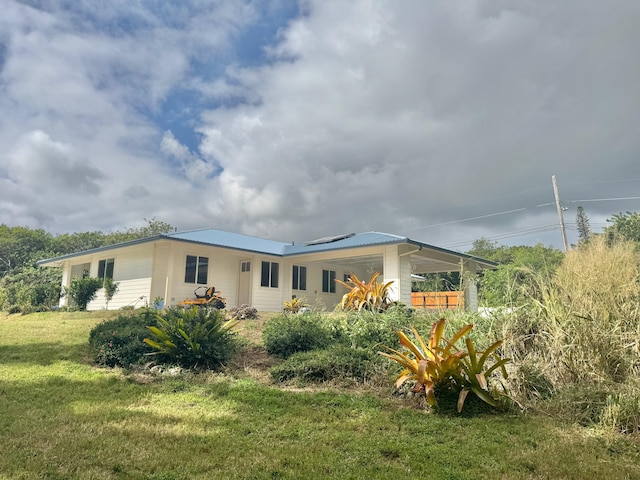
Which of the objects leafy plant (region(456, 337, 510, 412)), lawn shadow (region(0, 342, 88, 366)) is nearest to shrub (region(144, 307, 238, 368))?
lawn shadow (region(0, 342, 88, 366))

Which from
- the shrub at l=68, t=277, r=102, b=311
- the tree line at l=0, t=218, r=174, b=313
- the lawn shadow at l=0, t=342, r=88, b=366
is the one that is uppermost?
the tree line at l=0, t=218, r=174, b=313

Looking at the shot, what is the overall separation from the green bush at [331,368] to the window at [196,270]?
11509mm

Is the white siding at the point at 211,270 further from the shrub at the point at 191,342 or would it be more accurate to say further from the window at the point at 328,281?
the shrub at the point at 191,342

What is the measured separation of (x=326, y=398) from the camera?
5199 millimetres

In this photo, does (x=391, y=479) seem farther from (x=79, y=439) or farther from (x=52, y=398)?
(x=52, y=398)

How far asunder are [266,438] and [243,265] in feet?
50.1

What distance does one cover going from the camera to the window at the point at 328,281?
21.6m

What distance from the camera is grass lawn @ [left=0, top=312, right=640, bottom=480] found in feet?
10.5

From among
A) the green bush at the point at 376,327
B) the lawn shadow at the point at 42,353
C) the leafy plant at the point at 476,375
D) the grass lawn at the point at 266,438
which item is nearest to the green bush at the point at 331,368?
the grass lawn at the point at 266,438

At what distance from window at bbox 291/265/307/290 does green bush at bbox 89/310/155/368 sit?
38.0ft

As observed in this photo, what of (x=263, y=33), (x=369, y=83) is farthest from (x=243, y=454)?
(x=369, y=83)

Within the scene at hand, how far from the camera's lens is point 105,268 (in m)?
19.3

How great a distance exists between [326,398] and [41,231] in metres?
57.3

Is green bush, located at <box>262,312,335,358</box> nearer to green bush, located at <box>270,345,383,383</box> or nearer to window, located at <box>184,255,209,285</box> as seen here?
green bush, located at <box>270,345,383,383</box>
